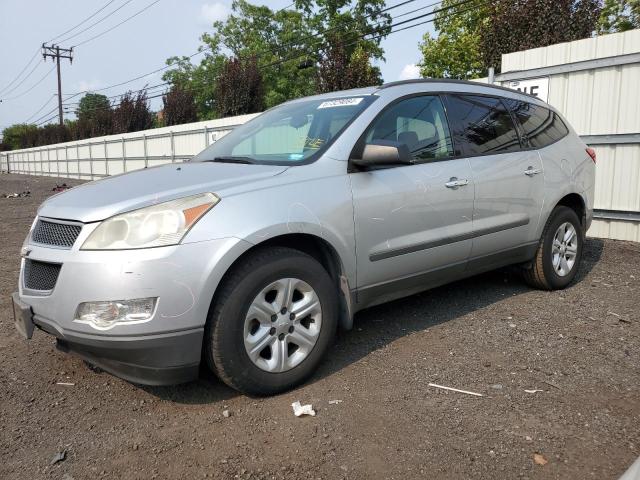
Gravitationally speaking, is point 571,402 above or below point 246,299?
below

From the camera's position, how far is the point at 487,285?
528 cm

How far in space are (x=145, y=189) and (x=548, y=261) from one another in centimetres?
352

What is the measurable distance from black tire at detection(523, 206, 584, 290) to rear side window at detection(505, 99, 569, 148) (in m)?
0.63

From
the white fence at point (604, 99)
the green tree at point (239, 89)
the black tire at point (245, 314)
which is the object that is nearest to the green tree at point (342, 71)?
the green tree at point (239, 89)

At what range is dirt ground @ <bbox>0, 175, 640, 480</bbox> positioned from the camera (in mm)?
2488

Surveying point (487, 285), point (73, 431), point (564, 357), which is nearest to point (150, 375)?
point (73, 431)

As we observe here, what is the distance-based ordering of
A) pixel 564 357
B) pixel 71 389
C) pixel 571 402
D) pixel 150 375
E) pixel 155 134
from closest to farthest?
pixel 150 375 < pixel 571 402 < pixel 71 389 < pixel 564 357 < pixel 155 134

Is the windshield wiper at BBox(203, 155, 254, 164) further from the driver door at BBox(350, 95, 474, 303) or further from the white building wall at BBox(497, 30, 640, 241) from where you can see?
the white building wall at BBox(497, 30, 640, 241)

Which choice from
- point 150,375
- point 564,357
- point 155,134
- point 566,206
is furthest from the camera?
point 155,134

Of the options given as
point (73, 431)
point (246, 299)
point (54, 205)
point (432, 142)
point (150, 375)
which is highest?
point (432, 142)

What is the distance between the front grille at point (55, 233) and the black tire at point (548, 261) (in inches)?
147

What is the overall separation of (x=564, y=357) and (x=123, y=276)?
2.77 meters

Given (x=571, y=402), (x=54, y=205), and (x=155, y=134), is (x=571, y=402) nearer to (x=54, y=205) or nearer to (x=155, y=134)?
(x=54, y=205)

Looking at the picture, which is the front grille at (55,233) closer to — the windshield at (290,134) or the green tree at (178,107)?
the windshield at (290,134)
